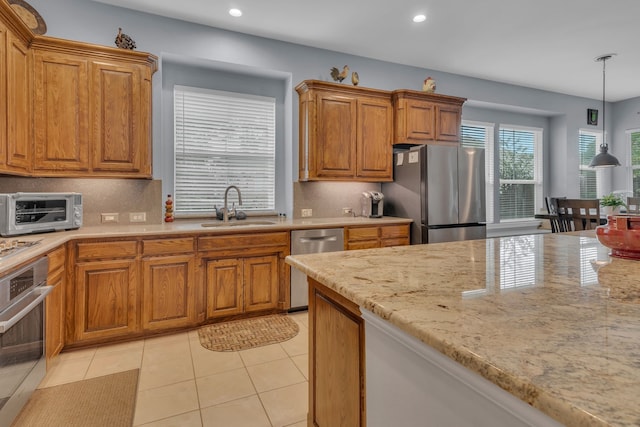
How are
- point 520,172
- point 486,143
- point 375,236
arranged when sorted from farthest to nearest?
1. point 520,172
2. point 486,143
3. point 375,236

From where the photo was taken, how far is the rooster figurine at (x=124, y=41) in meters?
3.02

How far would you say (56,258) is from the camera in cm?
234

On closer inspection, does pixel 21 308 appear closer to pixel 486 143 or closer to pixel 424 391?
pixel 424 391

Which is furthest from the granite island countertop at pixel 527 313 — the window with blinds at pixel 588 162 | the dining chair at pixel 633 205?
the window with blinds at pixel 588 162

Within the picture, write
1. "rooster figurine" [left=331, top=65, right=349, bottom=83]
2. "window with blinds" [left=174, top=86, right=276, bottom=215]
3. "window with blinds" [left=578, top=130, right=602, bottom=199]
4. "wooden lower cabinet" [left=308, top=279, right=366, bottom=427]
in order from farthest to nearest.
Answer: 1. "window with blinds" [left=578, top=130, right=602, bottom=199]
2. "rooster figurine" [left=331, top=65, right=349, bottom=83]
3. "window with blinds" [left=174, top=86, right=276, bottom=215]
4. "wooden lower cabinet" [left=308, top=279, right=366, bottom=427]

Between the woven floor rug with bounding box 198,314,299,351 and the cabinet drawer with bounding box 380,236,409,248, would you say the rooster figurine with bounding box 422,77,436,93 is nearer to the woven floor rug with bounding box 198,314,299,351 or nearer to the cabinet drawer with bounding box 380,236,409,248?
the cabinet drawer with bounding box 380,236,409,248

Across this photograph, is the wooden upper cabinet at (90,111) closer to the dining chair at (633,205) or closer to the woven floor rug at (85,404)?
the woven floor rug at (85,404)

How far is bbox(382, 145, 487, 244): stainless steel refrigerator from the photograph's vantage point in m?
3.82

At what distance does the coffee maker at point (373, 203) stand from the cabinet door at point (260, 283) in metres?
1.41

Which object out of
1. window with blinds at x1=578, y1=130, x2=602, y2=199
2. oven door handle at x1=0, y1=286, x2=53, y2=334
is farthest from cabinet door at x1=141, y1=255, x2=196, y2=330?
window with blinds at x1=578, y1=130, x2=602, y2=199

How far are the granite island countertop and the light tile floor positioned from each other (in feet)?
3.53

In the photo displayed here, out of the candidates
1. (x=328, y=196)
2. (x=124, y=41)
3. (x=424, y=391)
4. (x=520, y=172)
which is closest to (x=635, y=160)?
(x=520, y=172)

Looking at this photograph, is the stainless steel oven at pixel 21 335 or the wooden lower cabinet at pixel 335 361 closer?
the wooden lower cabinet at pixel 335 361

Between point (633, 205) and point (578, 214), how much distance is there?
144cm
